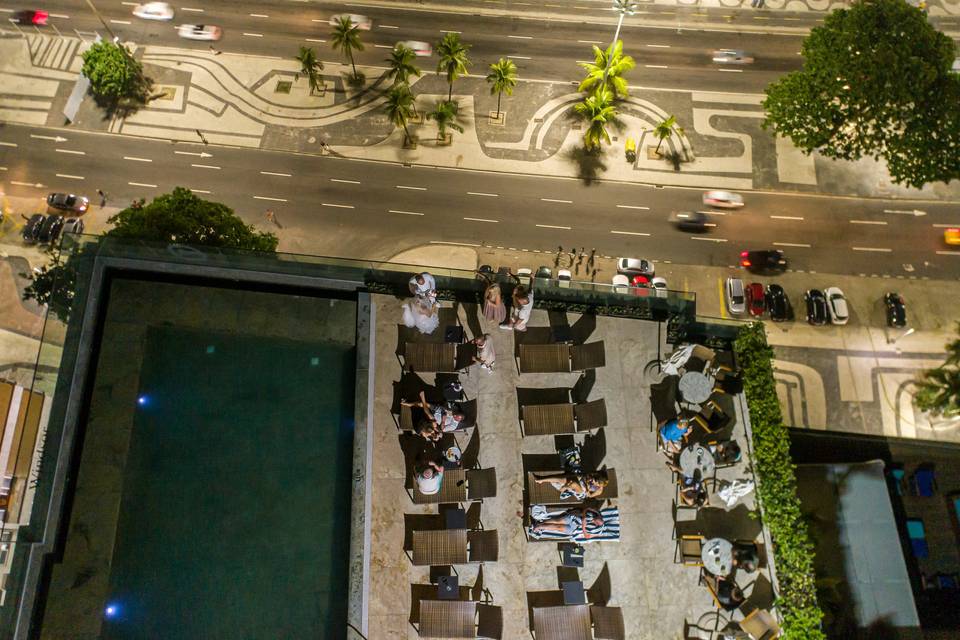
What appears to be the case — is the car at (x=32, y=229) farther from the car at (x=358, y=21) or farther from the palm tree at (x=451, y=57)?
the palm tree at (x=451, y=57)

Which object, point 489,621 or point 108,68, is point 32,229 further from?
point 489,621

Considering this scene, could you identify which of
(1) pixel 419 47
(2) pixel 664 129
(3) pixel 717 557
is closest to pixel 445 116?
(1) pixel 419 47

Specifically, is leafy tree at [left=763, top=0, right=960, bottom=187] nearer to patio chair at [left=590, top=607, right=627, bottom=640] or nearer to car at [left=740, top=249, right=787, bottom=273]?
car at [left=740, top=249, right=787, bottom=273]

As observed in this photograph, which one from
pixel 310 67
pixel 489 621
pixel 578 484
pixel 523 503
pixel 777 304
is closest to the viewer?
pixel 489 621

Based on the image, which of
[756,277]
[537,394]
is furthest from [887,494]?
[537,394]

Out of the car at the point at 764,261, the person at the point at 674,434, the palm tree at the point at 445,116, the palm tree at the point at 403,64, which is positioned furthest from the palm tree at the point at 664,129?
the person at the point at 674,434

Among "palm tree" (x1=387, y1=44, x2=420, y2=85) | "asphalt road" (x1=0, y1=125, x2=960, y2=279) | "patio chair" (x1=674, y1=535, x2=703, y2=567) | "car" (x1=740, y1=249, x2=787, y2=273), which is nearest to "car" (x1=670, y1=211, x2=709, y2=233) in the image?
"asphalt road" (x1=0, y1=125, x2=960, y2=279)

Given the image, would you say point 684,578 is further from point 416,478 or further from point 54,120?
point 54,120
